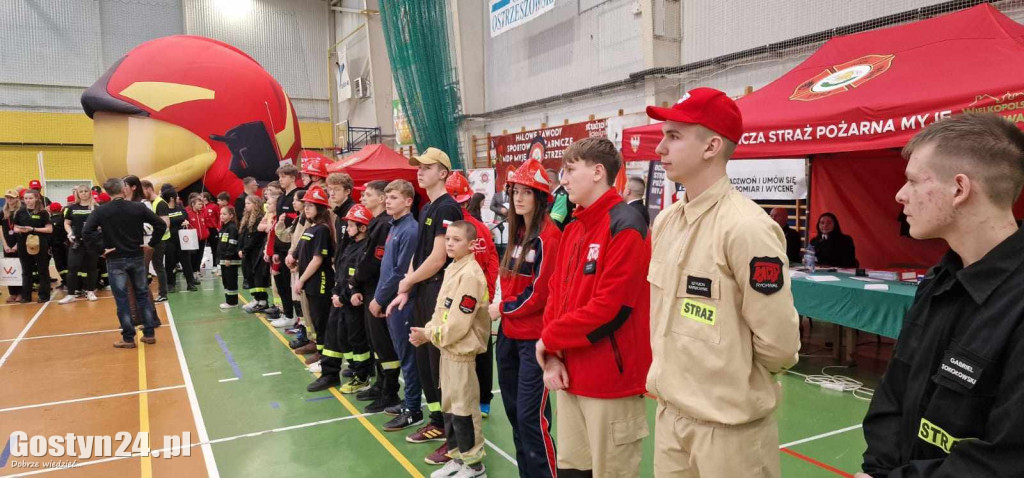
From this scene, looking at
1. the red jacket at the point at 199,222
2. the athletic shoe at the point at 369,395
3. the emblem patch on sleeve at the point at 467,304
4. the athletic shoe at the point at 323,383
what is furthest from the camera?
the red jacket at the point at 199,222

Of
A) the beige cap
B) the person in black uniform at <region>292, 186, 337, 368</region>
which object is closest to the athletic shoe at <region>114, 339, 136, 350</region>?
the person in black uniform at <region>292, 186, 337, 368</region>

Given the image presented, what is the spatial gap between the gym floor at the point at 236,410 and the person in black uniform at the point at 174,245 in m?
3.04

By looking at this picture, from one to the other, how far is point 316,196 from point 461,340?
9.24 ft

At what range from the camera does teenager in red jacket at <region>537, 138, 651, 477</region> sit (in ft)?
7.59

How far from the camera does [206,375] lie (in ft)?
20.3

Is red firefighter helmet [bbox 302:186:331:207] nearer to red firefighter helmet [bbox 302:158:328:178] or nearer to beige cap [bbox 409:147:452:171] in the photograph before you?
red firefighter helmet [bbox 302:158:328:178]

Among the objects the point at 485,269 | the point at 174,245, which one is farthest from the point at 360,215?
the point at 174,245

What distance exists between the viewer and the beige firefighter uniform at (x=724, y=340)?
5.72 ft

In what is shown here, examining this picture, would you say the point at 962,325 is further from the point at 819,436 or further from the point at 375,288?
the point at 375,288

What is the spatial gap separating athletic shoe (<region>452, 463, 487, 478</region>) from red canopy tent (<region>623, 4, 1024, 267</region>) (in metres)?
3.78

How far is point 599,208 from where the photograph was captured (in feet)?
8.05

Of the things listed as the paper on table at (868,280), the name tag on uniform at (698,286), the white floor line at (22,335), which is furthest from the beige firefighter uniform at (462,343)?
the white floor line at (22,335)

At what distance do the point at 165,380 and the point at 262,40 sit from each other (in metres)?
21.4

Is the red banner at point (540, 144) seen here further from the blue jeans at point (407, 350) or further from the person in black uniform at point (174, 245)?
the blue jeans at point (407, 350)
